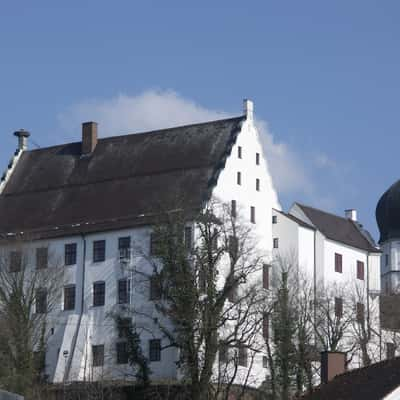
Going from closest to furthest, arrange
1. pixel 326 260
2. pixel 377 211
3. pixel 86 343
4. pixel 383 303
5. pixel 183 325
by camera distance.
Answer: pixel 183 325
pixel 86 343
pixel 326 260
pixel 383 303
pixel 377 211

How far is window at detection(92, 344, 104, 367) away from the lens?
75000mm

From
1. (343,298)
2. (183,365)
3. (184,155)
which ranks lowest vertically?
(183,365)

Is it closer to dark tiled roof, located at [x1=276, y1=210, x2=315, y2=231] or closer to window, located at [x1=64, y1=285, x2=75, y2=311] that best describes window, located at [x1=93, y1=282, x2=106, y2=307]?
window, located at [x1=64, y1=285, x2=75, y2=311]

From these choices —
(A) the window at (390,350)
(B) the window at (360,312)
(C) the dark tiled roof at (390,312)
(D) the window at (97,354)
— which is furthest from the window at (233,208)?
(C) the dark tiled roof at (390,312)

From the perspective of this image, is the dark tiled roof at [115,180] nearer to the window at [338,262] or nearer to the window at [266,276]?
the window at [266,276]

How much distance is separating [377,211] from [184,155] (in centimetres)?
4317

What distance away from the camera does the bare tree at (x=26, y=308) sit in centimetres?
6906

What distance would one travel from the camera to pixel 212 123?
3132 inches

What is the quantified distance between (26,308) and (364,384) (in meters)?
33.3

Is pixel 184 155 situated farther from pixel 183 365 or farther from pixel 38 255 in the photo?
pixel 183 365

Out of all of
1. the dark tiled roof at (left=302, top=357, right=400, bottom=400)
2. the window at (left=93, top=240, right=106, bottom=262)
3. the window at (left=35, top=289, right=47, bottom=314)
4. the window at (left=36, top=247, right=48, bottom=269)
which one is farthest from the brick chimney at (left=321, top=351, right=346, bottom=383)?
the window at (left=36, top=247, right=48, bottom=269)

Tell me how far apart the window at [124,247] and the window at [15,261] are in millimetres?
5641

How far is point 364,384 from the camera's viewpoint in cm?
4272

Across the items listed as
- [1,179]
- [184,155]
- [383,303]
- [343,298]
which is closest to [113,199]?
[184,155]
